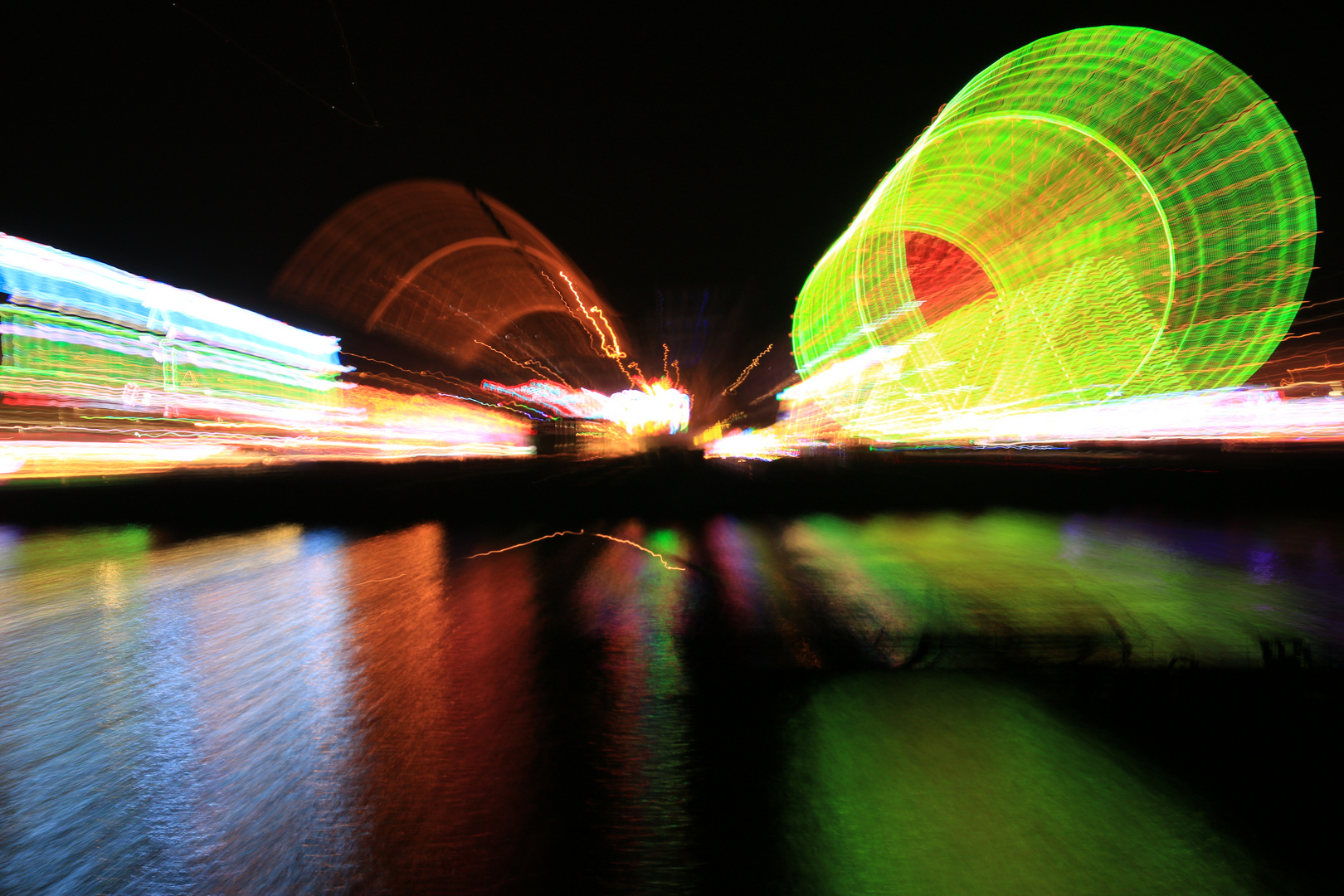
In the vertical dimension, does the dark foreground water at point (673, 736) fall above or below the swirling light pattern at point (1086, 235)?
below

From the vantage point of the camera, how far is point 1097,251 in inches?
664

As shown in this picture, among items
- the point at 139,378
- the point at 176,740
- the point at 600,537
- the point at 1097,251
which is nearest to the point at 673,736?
the point at 176,740

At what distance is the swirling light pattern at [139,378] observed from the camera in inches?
544

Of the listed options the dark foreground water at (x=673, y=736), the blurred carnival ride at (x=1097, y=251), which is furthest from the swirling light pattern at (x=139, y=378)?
the blurred carnival ride at (x=1097, y=251)

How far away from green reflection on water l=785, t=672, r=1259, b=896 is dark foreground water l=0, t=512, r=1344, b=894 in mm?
12

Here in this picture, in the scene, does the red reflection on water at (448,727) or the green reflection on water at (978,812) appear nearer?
the green reflection on water at (978,812)

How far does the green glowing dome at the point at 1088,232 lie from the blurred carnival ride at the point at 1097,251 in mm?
39

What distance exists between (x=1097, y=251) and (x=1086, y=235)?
0.50m

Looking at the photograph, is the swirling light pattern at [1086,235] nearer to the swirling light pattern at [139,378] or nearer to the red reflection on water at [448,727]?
the red reflection on water at [448,727]

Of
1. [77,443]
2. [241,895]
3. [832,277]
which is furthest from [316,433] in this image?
[241,895]

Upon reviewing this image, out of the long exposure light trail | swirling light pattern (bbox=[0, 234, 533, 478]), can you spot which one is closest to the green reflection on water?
the long exposure light trail

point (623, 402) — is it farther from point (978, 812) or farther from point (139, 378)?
point (978, 812)

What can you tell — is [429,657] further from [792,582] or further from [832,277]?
[832,277]

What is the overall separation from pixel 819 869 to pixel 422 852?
1.24 m
